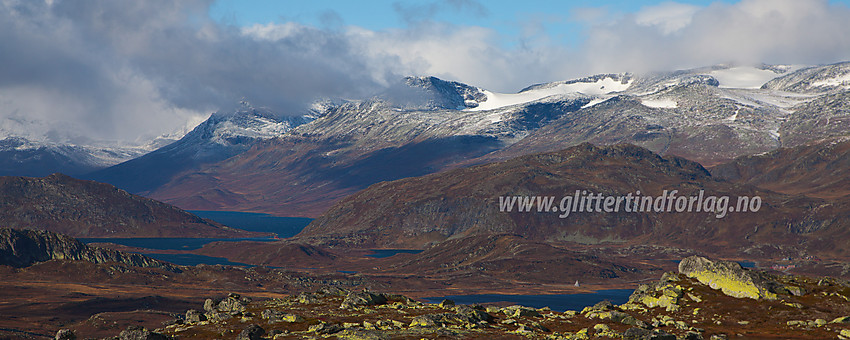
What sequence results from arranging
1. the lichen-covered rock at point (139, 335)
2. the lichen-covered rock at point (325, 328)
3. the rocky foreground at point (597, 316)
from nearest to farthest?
the lichen-covered rock at point (139, 335), the lichen-covered rock at point (325, 328), the rocky foreground at point (597, 316)

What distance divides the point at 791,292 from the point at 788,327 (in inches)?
620

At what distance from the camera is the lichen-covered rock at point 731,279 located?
96000mm

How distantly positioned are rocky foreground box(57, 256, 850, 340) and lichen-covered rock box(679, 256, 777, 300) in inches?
4.7

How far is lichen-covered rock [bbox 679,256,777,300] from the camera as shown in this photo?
9600cm

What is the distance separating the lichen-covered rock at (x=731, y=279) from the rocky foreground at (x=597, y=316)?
4.7 inches

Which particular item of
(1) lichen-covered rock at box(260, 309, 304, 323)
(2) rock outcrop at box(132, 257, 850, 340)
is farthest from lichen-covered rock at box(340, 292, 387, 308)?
(1) lichen-covered rock at box(260, 309, 304, 323)

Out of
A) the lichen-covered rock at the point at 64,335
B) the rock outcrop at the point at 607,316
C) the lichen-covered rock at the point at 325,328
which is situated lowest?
the rock outcrop at the point at 607,316

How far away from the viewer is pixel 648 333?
239 feet

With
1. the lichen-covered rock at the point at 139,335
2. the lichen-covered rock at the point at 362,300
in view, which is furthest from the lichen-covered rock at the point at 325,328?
the lichen-covered rock at the point at 362,300

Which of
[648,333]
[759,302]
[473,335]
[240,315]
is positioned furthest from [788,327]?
[240,315]

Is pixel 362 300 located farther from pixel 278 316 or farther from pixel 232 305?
pixel 232 305

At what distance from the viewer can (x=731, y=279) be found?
Result: 98.6 m

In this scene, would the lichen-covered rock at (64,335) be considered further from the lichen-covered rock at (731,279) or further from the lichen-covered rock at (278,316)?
the lichen-covered rock at (731,279)

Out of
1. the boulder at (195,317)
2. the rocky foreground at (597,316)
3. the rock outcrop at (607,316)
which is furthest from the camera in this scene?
the boulder at (195,317)
